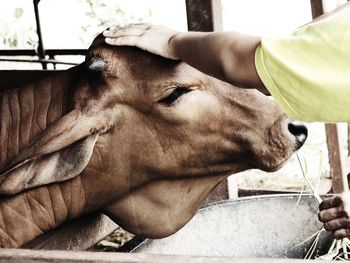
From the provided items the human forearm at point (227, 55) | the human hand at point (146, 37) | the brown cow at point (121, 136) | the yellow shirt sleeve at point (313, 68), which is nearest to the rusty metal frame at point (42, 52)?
the brown cow at point (121, 136)

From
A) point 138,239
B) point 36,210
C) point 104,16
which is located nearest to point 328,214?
point 138,239

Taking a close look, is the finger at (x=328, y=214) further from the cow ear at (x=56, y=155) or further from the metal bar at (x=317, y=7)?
the metal bar at (x=317, y=7)

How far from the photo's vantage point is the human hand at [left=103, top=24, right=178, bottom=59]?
2.49 metres

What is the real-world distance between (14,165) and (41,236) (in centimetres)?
38

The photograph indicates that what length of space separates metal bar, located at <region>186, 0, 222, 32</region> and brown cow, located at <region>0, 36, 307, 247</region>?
1.11 m

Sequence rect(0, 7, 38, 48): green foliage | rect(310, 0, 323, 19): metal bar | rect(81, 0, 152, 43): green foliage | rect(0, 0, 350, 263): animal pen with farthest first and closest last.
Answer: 1. rect(0, 7, 38, 48): green foliage
2. rect(81, 0, 152, 43): green foliage
3. rect(310, 0, 323, 19): metal bar
4. rect(0, 0, 350, 263): animal pen

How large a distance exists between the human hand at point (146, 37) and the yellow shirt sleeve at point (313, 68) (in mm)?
662

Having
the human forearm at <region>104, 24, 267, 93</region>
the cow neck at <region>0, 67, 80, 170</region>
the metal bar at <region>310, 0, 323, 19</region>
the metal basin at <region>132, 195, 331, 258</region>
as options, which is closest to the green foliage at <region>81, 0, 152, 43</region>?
the metal bar at <region>310, 0, 323, 19</region>

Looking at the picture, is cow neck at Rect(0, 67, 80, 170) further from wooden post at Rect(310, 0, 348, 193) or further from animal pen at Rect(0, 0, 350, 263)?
wooden post at Rect(310, 0, 348, 193)

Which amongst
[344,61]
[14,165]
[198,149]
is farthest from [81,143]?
[344,61]

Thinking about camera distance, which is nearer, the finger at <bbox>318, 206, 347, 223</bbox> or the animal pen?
the animal pen

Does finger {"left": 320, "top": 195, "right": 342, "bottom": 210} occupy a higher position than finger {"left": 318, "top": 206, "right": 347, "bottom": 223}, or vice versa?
finger {"left": 320, "top": 195, "right": 342, "bottom": 210}

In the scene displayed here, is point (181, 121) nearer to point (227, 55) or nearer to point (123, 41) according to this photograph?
point (123, 41)

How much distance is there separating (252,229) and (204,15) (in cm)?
142
